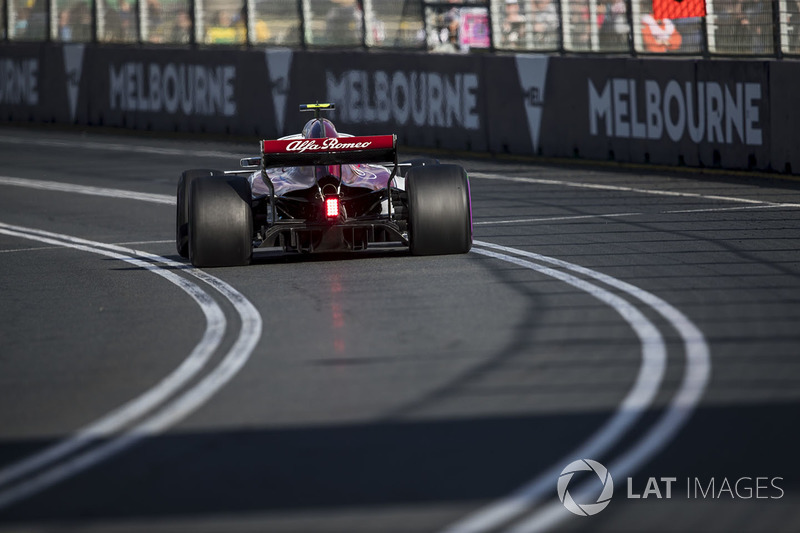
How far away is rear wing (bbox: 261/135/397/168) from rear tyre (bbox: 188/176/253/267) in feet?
1.23

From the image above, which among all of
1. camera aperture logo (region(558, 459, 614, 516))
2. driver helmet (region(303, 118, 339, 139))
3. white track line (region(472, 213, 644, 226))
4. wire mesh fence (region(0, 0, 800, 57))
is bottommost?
camera aperture logo (region(558, 459, 614, 516))

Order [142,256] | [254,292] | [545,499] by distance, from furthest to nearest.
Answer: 1. [142,256]
2. [254,292]
3. [545,499]

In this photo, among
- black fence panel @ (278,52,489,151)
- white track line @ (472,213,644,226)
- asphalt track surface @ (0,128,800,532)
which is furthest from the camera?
black fence panel @ (278,52,489,151)

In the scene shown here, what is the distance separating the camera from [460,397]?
7.38m

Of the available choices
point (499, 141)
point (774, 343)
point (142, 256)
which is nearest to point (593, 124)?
point (499, 141)

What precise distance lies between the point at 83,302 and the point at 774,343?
5255 millimetres

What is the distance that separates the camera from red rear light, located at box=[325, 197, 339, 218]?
40.0 feet

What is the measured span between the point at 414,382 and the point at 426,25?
1717 centimetres

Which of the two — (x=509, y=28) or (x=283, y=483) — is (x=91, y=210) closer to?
(x=509, y=28)

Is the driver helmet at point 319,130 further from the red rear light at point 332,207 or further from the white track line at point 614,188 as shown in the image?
the white track line at point 614,188

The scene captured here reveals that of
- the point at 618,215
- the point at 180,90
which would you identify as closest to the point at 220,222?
the point at 618,215

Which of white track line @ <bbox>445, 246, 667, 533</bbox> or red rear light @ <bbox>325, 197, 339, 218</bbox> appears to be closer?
white track line @ <bbox>445, 246, 667, 533</bbox>

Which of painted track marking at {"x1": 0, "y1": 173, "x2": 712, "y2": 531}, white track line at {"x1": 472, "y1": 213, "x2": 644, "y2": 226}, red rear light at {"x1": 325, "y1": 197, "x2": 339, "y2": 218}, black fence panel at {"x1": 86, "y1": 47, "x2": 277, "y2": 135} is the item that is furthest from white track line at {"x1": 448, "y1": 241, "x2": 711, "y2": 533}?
black fence panel at {"x1": 86, "y1": 47, "x2": 277, "y2": 135}

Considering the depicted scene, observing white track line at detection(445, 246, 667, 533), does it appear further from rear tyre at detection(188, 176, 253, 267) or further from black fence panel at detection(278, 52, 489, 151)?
black fence panel at detection(278, 52, 489, 151)
